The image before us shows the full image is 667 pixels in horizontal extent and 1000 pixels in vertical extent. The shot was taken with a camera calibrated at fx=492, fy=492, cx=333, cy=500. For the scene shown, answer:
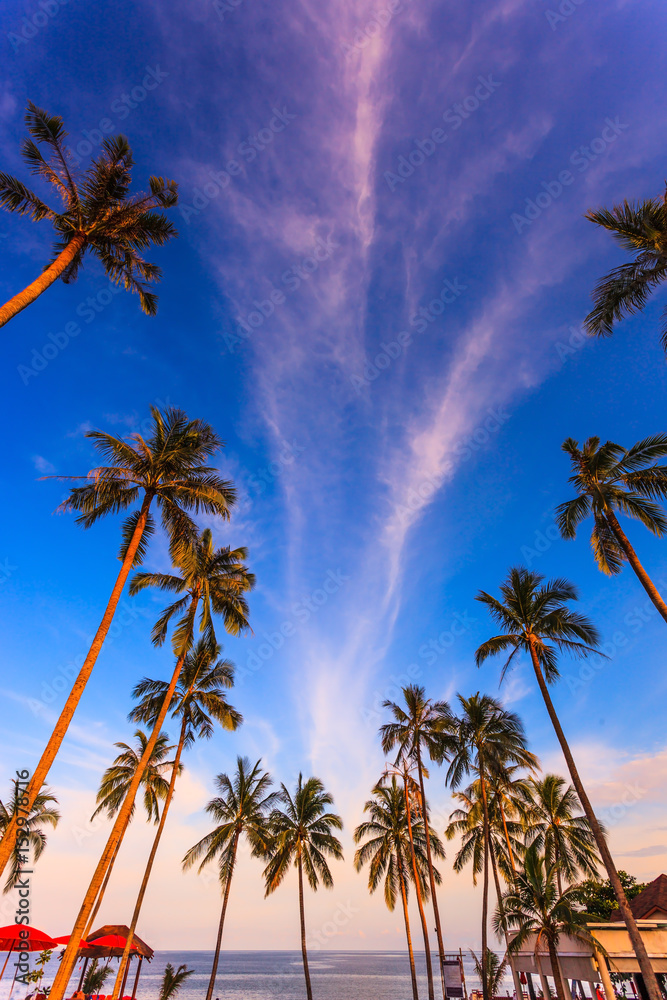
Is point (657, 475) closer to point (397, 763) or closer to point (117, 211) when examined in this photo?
point (117, 211)

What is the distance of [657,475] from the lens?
15812mm

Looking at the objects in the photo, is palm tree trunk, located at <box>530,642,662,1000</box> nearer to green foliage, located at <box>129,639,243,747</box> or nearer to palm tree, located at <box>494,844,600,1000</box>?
palm tree, located at <box>494,844,600,1000</box>

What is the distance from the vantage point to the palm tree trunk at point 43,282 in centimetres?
978

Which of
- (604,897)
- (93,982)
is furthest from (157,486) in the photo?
(604,897)

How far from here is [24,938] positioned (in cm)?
1789

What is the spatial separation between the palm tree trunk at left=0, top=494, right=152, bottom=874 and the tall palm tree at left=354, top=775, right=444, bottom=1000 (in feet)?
73.5

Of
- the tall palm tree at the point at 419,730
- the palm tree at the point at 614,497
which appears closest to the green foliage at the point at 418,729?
the tall palm tree at the point at 419,730

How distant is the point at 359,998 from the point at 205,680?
8613cm

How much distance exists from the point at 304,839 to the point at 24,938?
Answer: 14897mm

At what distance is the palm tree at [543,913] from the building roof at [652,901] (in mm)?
5360

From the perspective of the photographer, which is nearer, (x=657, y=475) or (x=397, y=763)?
(x=657, y=475)

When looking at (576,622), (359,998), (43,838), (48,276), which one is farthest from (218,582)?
(359,998)

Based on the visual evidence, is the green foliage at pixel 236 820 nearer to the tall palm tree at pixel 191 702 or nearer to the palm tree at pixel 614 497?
the tall palm tree at pixel 191 702

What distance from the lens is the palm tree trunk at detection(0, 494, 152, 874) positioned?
9461mm
